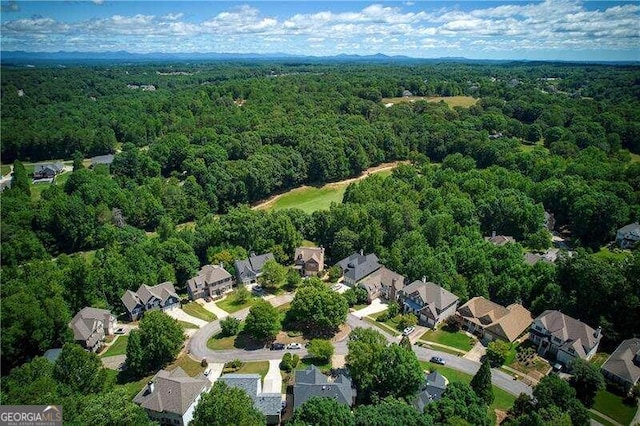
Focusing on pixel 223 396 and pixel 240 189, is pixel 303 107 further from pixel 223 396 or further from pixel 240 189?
pixel 223 396

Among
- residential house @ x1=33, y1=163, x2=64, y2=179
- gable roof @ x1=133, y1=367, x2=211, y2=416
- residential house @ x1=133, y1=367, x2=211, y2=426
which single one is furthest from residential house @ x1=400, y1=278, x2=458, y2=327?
residential house @ x1=33, y1=163, x2=64, y2=179

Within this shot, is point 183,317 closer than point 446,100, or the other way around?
point 183,317

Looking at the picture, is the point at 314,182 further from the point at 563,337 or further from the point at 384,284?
the point at 563,337

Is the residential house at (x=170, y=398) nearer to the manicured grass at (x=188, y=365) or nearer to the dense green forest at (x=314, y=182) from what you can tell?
the manicured grass at (x=188, y=365)

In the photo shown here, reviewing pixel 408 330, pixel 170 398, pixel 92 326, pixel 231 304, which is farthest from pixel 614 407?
pixel 92 326

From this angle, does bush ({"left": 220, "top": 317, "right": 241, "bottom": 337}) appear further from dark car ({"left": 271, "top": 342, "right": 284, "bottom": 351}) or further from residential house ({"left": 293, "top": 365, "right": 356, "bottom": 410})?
residential house ({"left": 293, "top": 365, "right": 356, "bottom": 410})

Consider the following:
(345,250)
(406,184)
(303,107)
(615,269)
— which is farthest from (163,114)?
(615,269)
